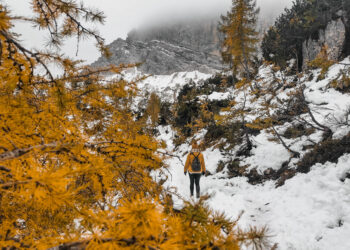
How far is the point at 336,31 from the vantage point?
12719mm

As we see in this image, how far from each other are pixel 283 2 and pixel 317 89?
5398 inches

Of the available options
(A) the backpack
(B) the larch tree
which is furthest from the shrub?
(B) the larch tree

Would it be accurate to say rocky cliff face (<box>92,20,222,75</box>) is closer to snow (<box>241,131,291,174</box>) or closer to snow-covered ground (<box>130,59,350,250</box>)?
snow (<box>241,131,291,174</box>)

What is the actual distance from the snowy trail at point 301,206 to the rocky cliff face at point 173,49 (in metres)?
55.5

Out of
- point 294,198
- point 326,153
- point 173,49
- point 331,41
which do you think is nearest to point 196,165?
point 294,198

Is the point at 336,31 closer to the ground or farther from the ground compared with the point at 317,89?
farther from the ground

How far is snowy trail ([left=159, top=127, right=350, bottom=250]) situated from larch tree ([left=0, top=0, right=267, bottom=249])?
3.52 feet

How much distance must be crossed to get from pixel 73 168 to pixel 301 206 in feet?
17.3

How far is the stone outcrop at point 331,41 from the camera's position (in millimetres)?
12094

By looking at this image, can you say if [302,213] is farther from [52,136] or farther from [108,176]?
[52,136]

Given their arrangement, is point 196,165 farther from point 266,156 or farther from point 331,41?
point 331,41

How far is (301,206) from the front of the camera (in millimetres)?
4598

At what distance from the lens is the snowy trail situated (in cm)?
358

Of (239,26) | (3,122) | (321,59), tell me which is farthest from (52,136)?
(239,26)
